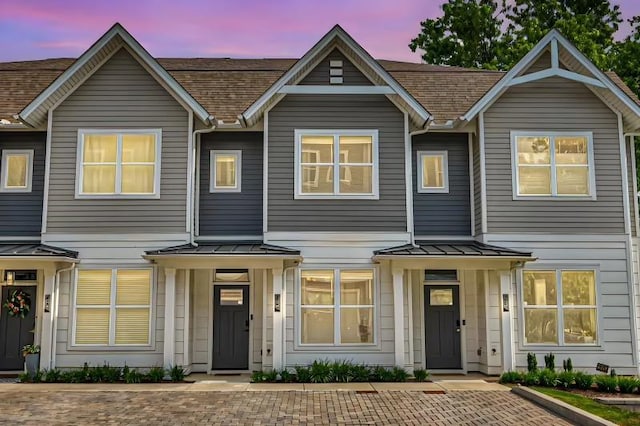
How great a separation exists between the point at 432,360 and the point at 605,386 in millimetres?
3856

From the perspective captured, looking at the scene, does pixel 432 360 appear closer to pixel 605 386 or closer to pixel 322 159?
pixel 605 386

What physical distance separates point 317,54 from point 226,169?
350 centimetres

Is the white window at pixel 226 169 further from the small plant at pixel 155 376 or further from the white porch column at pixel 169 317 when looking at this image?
the small plant at pixel 155 376

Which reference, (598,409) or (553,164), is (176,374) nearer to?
(598,409)

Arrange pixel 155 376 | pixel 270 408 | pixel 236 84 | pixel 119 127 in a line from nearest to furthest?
pixel 270 408 → pixel 155 376 → pixel 119 127 → pixel 236 84

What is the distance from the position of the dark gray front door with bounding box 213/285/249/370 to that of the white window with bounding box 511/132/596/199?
6967mm

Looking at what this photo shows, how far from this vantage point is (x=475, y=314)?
1416 cm

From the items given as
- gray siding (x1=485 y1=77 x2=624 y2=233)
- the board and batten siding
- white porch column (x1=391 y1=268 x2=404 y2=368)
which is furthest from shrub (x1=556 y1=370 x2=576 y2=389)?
the board and batten siding

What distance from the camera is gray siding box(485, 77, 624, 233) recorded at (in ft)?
44.9

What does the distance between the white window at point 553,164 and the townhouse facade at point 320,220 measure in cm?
4

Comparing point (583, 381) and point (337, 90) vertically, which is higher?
point (337, 90)

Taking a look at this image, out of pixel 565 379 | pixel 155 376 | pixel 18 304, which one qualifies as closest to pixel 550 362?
pixel 565 379

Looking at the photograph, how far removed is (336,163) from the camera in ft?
45.1

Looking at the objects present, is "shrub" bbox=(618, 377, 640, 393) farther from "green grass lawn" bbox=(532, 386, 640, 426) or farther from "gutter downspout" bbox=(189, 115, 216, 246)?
"gutter downspout" bbox=(189, 115, 216, 246)
